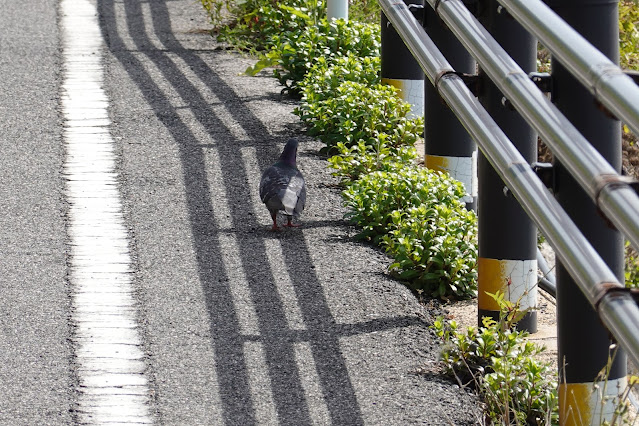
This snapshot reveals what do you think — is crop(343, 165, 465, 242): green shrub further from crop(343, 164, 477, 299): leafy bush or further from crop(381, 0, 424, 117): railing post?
crop(381, 0, 424, 117): railing post

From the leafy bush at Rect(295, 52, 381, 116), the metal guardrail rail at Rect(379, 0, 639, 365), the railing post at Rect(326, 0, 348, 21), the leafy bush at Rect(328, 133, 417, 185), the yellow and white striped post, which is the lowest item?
the leafy bush at Rect(328, 133, 417, 185)

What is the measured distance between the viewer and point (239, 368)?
3.63m

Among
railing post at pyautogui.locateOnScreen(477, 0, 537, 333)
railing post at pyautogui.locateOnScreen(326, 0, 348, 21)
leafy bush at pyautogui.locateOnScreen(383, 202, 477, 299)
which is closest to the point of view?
railing post at pyautogui.locateOnScreen(477, 0, 537, 333)

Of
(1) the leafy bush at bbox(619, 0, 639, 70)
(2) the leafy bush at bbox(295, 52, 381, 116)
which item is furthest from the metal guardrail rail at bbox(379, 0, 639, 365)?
(1) the leafy bush at bbox(619, 0, 639, 70)

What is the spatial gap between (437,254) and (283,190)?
2.75 ft

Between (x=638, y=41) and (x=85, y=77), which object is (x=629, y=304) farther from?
(x=638, y=41)

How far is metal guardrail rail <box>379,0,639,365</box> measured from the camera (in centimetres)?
207

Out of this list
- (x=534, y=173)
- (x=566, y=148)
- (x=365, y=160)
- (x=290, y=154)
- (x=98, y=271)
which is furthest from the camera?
(x=365, y=160)

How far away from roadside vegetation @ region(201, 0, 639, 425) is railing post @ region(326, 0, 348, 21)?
0.09 m

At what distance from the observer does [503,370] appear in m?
3.35

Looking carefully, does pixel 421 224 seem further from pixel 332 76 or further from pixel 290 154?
pixel 332 76

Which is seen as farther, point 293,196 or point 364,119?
point 364,119

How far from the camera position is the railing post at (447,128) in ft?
15.9

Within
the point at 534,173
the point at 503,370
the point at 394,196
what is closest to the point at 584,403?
the point at 503,370
